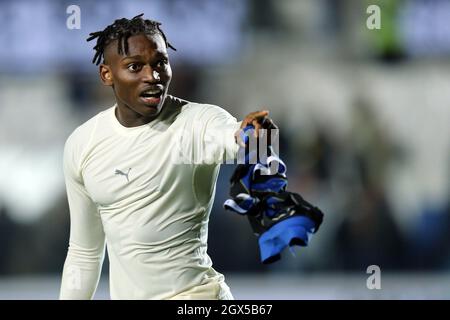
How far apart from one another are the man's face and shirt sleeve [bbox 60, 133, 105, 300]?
35 centimetres

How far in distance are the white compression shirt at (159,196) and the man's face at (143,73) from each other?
11 cm

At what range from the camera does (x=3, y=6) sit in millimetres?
8617

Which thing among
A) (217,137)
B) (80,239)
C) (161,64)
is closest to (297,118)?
(80,239)

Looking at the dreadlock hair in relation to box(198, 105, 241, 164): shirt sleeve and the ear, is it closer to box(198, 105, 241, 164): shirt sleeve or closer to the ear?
the ear

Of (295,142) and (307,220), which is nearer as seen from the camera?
(307,220)

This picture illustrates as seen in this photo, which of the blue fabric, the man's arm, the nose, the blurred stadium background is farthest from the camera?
the blurred stadium background

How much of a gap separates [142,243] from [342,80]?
5.40m

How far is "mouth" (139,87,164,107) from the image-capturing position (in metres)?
3.73

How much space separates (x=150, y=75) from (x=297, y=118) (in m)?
4.76

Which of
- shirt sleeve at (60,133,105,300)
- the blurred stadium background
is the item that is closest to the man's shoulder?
shirt sleeve at (60,133,105,300)

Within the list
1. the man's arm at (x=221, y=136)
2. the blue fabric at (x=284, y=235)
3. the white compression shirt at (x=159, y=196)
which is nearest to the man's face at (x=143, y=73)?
the white compression shirt at (x=159, y=196)

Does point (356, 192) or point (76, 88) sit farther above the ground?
point (76, 88)

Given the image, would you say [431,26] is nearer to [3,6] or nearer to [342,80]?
[342,80]
